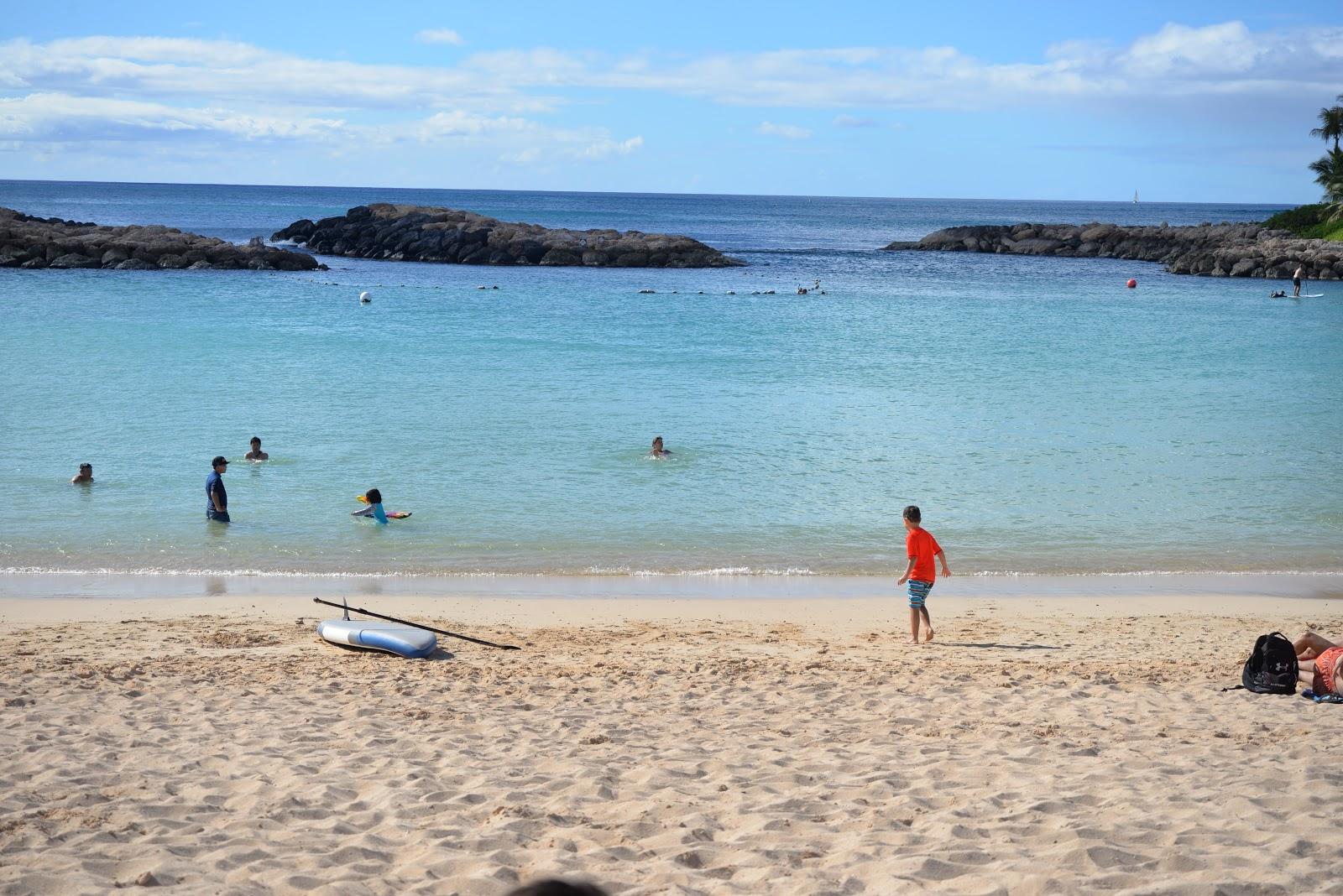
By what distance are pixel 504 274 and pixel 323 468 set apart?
43.2m

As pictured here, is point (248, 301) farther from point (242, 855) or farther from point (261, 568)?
point (242, 855)

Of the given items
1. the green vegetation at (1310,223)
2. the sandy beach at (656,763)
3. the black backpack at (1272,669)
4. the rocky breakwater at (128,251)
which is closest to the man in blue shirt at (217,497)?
the sandy beach at (656,763)

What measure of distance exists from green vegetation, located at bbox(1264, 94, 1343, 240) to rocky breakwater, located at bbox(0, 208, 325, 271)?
6336cm

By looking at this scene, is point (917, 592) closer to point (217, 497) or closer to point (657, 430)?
point (217, 497)

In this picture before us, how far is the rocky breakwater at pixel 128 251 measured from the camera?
55688 millimetres

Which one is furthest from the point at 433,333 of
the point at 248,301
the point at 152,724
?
the point at 152,724

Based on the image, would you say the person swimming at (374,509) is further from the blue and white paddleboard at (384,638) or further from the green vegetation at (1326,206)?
the green vegetation at (1326,206)

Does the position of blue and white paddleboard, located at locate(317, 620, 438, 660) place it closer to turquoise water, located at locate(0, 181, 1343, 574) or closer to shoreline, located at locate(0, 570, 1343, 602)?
shoreline, located at locate(0, 570, 1343, 602)

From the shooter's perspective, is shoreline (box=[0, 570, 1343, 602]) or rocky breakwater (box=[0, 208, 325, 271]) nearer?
shoreline (box=[0, 570, 1343, 602])

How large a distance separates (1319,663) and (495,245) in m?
64.3

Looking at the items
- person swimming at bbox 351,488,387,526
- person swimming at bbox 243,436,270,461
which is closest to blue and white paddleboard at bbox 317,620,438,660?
person swimming at bbox 351,488,387,526

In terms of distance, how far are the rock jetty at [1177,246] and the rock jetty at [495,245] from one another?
93.5 ft

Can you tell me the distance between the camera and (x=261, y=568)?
1412 centimetres

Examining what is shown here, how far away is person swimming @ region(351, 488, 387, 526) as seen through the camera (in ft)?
51.2
